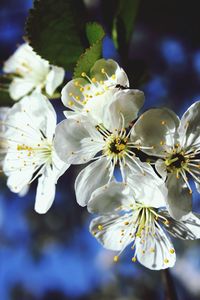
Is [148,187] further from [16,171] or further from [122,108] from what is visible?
[16,171]

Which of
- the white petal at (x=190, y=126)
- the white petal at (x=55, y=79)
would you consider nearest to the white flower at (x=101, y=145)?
the white petal at (x=190, y=126)

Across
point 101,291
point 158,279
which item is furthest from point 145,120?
point 101,291

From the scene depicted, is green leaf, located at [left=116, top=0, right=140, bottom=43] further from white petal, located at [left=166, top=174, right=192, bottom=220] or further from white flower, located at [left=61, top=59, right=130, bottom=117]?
white petal, located at [left=166, top=174, right=192, bottom=220]

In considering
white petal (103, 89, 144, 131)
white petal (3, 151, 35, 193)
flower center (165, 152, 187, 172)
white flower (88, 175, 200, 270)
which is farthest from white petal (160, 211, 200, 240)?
white petal (3, 151, 35, 193)

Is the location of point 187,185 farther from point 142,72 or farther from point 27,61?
point 27,61

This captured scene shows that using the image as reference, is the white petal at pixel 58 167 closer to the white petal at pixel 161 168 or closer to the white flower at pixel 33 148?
the white flower at pixel 33 148

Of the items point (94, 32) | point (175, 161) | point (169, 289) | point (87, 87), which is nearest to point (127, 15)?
point (94, 32)
